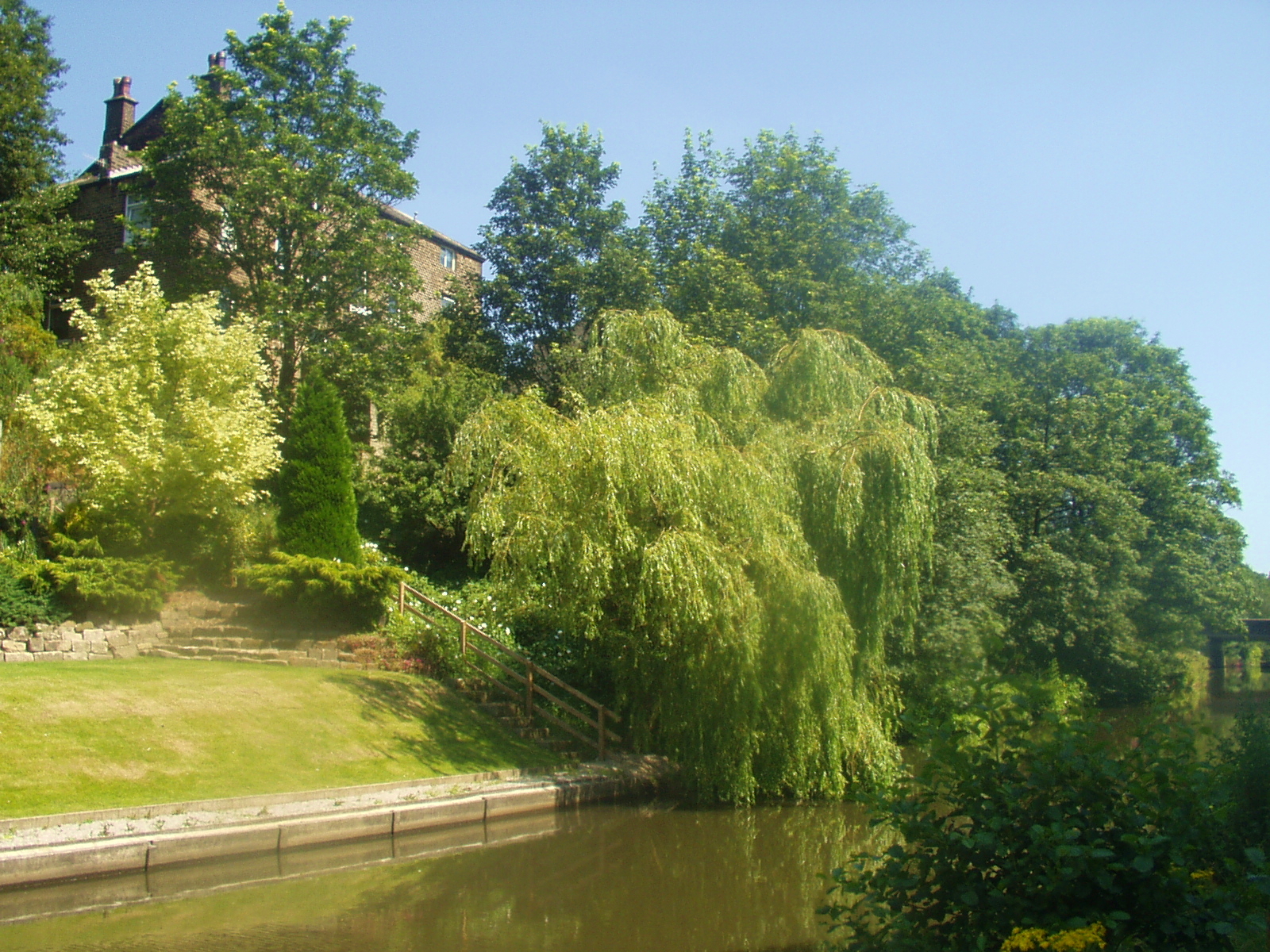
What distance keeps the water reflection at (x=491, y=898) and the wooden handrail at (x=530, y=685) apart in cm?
335

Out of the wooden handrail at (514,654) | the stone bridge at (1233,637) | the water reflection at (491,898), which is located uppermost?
the wooden handrail at (514,654)

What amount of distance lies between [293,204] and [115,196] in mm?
8904

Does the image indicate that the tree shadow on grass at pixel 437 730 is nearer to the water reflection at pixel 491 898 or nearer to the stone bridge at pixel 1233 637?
the water reflection at pixel 491 898

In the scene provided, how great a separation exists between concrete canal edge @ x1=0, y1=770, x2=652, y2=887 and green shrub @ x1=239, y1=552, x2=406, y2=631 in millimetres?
5424

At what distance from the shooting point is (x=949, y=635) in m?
18.5

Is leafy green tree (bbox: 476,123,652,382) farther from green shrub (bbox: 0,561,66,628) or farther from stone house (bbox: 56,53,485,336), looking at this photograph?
green shrub (bbox: 0,561,66,628)

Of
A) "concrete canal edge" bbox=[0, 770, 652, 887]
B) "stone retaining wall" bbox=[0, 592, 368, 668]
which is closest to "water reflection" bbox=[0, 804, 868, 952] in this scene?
"concrete canal edge" bbox=[0, 770, 652, 887]

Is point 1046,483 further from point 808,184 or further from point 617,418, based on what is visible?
point 617,418

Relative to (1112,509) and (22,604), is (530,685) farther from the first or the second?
(1112,509)

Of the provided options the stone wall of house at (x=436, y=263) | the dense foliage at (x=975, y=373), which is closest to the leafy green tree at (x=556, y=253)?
the dense foliage at (x=975, y=373)

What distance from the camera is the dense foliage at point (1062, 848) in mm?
4656

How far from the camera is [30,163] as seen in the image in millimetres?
27062

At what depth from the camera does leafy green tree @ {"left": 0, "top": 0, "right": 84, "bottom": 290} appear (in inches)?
1016

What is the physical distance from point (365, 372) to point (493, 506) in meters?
12.6
